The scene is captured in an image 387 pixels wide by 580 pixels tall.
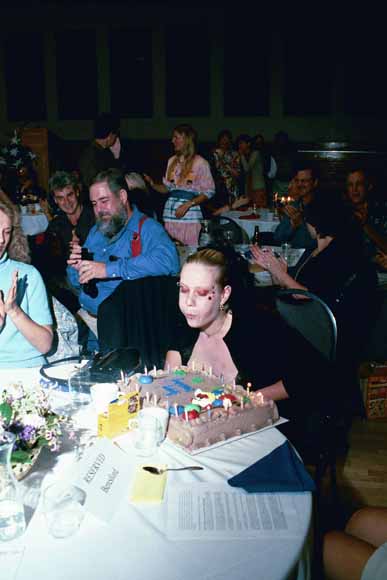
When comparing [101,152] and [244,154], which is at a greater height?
[244,154]

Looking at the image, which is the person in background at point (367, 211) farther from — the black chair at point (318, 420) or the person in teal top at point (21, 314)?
the person in teal top at point (21, 314)

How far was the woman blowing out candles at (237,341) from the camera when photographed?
190 centimetres

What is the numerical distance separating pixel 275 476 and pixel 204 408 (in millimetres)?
297

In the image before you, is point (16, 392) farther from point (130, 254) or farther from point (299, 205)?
point (299, 205)

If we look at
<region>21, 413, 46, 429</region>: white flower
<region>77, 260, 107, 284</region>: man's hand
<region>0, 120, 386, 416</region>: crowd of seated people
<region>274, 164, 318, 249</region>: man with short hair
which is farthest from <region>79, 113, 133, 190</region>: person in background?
<region>21, 413, 46, 429</region>: white flower

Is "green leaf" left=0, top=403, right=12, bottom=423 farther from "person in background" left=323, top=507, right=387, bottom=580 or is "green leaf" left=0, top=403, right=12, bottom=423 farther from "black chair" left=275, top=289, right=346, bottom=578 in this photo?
"person in background" left=323, top=507, right=387, bottom=580

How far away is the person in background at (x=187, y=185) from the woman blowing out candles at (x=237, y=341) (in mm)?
2912

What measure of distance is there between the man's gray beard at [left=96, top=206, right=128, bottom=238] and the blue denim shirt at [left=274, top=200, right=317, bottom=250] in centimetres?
163

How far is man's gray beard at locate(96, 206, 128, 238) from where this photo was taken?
279cm

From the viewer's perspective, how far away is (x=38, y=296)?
7.20 ft

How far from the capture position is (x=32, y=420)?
1.29m

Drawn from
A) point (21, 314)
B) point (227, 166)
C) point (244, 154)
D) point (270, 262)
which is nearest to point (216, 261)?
point (21, 314)

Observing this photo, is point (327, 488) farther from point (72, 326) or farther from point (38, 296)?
point (38, 296)

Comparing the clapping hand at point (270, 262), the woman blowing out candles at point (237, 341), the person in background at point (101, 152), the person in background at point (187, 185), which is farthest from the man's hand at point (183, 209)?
the woman blowing out candles at point (237, 341)
